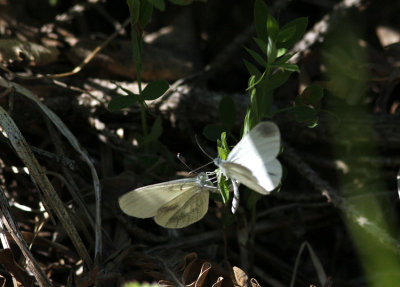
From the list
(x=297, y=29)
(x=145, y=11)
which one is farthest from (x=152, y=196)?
(x=297, y=29)

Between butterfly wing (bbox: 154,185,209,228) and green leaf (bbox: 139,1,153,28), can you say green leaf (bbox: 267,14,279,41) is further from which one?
butterfly wing (bbox: 154,185,209,228)

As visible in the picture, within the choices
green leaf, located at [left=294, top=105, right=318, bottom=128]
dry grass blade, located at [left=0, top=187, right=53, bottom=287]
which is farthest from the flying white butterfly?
dry grass blade, located at [left=0, top=187, right=53, bottom=287]

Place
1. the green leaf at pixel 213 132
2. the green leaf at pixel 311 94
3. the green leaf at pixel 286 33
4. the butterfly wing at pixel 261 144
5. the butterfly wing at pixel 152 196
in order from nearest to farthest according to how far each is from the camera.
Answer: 1. the butterfly wing at pixel 261 144
2. the butterfly wing at pixel 152 196
3. the green leaf at pixel 286 33
4. the green leaf at pixel 311 94
5. the green leaf at pixel 213 132

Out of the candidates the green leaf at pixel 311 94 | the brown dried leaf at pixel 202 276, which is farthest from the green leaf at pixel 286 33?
the brown dried leaf at pixel 202 276

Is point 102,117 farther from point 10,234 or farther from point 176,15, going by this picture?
point 176,15

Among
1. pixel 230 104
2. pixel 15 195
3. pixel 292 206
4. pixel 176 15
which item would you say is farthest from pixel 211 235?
pixel 176 15

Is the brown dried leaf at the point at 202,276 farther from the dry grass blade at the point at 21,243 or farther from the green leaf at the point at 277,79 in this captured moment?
the green leaf at the point at 277,79
